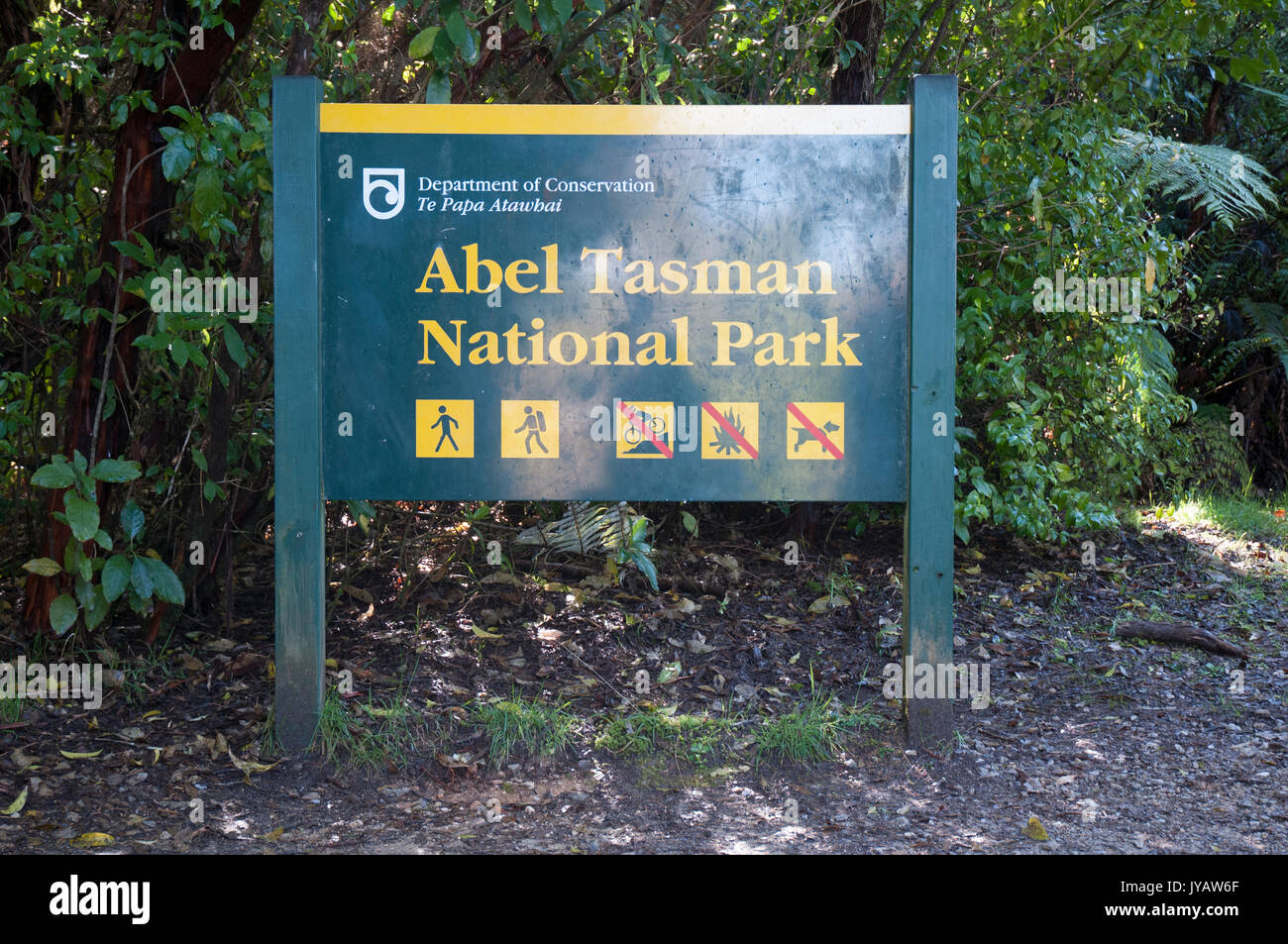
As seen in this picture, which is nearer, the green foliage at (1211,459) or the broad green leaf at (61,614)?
the broad green leaf at (61,614)

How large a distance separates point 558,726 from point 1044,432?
349cm

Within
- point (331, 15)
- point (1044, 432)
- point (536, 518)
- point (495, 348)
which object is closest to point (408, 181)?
point (495, 348)

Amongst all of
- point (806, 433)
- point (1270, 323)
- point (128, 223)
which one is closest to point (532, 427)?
point (806, 433)

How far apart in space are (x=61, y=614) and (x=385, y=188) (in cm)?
198

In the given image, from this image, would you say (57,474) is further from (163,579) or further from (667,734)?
(667,734)

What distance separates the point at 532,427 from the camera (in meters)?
4.11

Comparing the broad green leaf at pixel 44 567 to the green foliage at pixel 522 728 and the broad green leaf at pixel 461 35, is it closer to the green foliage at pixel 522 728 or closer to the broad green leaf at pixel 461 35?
the green foliage at pixel 522 728

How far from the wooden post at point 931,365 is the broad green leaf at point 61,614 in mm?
3118

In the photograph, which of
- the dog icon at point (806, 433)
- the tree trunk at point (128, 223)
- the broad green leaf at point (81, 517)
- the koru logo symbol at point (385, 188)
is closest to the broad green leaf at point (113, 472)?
the broad green leaf at point (81, 517)

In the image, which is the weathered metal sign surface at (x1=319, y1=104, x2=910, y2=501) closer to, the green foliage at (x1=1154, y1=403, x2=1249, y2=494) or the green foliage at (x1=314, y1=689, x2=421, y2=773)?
the green foliage at (x1=314, y1=689, x2=421, y2=773)

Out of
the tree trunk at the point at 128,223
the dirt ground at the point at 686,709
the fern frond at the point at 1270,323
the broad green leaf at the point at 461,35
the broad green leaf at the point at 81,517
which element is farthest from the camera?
the fern frond at the point at 1270,323

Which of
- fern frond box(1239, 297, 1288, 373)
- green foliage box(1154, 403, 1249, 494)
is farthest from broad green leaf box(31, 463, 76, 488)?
fern frond box(1239, 297, 1288, 373)

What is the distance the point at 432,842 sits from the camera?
11.5 feet

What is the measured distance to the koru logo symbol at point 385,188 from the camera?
405 centimetres
